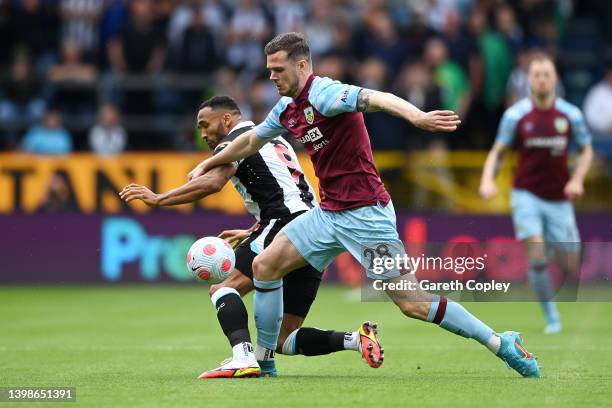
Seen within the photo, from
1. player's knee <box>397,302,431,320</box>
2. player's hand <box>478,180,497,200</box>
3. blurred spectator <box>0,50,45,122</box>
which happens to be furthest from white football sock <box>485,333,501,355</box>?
blurred spectator <box>0,50,45,122</box>

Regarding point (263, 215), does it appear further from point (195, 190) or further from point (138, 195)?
point (138, 195)

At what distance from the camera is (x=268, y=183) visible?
913 cm

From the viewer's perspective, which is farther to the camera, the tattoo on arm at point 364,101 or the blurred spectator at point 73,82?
the blurred spectator at point 73,82

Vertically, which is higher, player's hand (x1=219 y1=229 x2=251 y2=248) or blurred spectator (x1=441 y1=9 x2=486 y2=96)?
blurred spectator (x1=441 y1=9 x2=486 y2=96)

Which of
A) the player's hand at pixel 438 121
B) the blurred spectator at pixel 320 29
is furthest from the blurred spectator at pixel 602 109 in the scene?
the player's hand at pixel 438 121

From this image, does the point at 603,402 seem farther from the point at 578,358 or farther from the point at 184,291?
the point at 184,291

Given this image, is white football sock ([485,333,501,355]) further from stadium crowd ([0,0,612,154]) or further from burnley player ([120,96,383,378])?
stadium crowd ([0,0,612,154])

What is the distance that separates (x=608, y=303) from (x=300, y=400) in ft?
33.7

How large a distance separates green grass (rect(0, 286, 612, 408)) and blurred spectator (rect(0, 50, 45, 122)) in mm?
4616

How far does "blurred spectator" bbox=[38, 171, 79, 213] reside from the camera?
19.4 meters

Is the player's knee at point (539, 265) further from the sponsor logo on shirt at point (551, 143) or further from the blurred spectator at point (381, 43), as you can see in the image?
the blurred spectator at point (381, 43)

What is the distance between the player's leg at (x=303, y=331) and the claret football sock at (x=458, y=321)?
0.80 meters

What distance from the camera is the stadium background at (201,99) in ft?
62.7

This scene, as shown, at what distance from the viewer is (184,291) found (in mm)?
18547
